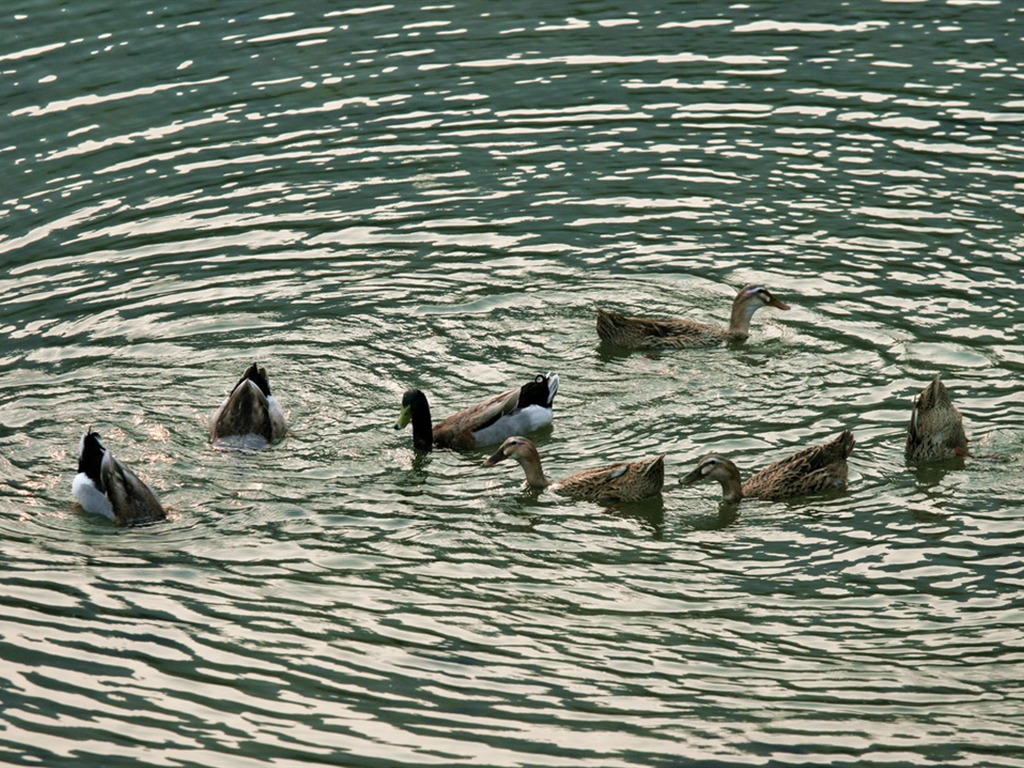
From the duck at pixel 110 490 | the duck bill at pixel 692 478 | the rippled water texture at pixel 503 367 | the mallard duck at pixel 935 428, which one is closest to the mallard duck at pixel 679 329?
the rippled water texture at pixel 503 367

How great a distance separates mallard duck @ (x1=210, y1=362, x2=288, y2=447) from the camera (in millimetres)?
16078

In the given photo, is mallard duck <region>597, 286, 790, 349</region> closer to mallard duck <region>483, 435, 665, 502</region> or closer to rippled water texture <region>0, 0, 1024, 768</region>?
rippled water texture <region>0, 0, 1024, 768</region>

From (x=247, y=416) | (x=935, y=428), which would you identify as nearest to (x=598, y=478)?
(x=935, y=428)

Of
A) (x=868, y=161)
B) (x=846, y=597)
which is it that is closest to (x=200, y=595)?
(x=846, y=597)

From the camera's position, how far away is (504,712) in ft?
38.0

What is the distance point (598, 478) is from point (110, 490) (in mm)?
4401

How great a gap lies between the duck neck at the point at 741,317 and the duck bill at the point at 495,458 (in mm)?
3653

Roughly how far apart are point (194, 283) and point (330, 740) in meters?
9.76

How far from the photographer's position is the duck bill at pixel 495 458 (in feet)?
51.4

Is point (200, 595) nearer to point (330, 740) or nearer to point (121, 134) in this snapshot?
point (330, 740)

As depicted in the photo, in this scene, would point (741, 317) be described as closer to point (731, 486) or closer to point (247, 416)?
point (731, 486)

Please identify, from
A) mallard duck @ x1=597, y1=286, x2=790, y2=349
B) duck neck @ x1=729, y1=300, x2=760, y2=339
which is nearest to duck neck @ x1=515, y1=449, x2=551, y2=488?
mallard duck @ x1=597, y1=286, x2=790, y2=349

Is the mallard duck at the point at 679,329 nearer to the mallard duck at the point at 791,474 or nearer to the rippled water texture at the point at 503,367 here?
the rippled water texture at the point at 503,367

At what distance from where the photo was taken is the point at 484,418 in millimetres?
16391
